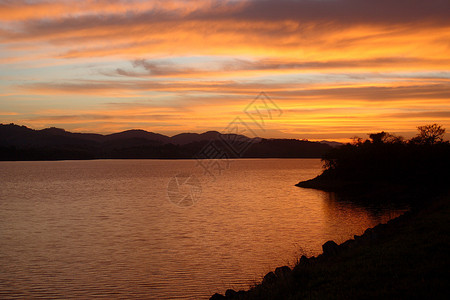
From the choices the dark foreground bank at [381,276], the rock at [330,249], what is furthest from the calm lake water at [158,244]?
the dark foreground bank at [381,276]

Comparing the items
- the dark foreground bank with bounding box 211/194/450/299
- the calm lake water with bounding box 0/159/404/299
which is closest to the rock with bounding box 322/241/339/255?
the dark foreground bank with bounding box 211/194/450/299

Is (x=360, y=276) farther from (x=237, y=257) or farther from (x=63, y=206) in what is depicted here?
(x=63, y=206)

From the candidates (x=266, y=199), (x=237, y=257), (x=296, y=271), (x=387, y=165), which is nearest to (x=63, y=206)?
(x=266, y=199)

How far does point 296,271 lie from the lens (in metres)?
15.3

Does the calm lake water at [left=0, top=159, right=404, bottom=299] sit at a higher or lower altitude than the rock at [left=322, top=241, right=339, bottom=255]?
lower

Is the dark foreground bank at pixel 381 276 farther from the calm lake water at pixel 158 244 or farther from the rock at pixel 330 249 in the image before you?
the calm lake water at pixel 158 244

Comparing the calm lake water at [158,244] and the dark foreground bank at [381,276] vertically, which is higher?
the dark foreground bank at [381,276]

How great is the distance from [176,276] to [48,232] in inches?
803

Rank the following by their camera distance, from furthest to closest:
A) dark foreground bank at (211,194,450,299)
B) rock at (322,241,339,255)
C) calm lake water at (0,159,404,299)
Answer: calm lake water at (0,159,404,299) < rock at (322,241,339,255) < dark foreground bank at (211,194,450,299)

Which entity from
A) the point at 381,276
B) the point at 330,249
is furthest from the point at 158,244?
the point at 381,276

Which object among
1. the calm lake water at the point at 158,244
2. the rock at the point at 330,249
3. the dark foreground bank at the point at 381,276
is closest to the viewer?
the dark foreground bank at the point at 381,276

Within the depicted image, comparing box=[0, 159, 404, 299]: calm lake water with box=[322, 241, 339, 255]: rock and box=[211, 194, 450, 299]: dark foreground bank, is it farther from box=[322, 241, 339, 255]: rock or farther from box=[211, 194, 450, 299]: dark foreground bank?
box=[211, 194, 450, 299]: dark foreground bank

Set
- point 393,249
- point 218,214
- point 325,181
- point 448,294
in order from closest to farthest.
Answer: point 448,294
point 393,249
point 218,214
point 325,181

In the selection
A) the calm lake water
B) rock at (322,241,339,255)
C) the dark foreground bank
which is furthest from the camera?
the calm lake water
